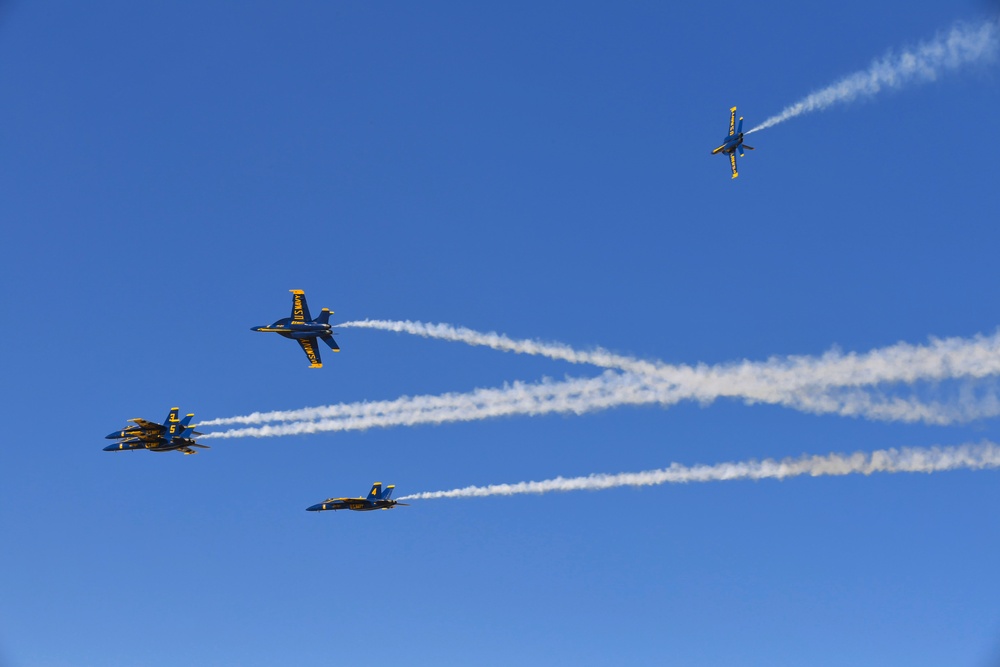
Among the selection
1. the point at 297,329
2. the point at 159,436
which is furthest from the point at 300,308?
the point at 159,436

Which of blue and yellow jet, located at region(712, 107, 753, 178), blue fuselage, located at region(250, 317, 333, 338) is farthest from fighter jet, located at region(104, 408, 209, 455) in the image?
blue and yellow jet, located at region(712, 107, 753, 178)

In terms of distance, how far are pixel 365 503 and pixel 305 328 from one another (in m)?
16.5

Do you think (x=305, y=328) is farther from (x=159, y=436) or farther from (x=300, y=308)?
(x=159, y=436)

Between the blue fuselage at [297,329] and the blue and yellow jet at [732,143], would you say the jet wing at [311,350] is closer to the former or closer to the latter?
the blue fuselage at [297,329]

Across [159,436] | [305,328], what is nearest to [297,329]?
[305,328]

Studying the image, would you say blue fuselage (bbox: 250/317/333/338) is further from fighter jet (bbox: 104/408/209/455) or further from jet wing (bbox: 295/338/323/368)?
fighter jet (bbox: 104/408/209/455)

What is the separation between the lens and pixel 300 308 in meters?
68.6

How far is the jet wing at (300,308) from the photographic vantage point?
6806 cm

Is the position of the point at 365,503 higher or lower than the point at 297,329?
lower

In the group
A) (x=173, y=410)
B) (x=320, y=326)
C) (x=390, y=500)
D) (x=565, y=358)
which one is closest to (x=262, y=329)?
(x=320, y=326)

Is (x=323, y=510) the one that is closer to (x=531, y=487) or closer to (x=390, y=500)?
(x=390, y=500)

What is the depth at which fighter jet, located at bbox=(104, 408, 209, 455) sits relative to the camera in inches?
2625

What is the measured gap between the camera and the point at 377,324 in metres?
64.9

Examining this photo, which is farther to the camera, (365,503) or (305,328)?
(365,503)
